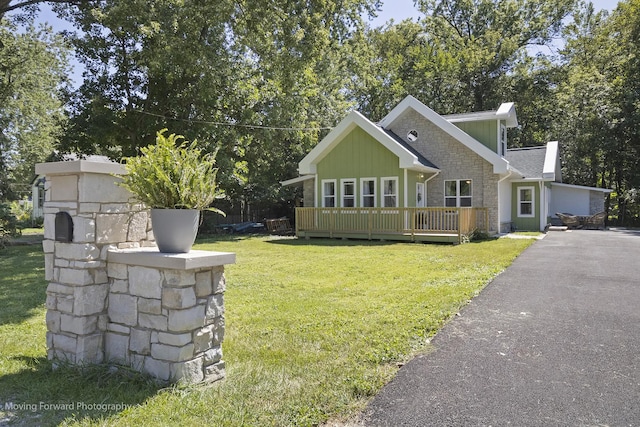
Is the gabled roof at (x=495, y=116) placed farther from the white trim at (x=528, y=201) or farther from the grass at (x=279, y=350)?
the grass at (x=279, y=350)

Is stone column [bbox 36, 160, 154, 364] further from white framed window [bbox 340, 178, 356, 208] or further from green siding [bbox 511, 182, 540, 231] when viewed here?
green siding [bbox 511, 182, 540, 231]

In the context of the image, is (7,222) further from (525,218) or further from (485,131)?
(525,218)

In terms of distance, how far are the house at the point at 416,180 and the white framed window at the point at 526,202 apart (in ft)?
0.14

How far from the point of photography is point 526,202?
1919 cm

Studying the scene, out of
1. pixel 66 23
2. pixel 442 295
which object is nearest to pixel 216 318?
pixel 442 295

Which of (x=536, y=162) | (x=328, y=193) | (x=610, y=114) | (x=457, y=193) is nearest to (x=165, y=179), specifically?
(x=328, y=193)

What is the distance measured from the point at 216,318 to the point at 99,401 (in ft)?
3.34

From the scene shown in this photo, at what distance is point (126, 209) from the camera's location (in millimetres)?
3945

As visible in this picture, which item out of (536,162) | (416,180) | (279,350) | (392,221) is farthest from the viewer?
(536,162)

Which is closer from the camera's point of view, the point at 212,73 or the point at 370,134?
the point at 212,73

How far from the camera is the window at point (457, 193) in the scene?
1683 cm

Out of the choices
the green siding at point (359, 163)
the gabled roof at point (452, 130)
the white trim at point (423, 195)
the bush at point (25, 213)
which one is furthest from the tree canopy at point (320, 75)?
the bush at point (25, 213)

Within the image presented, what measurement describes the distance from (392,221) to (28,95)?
897 inches

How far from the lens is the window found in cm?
1683
